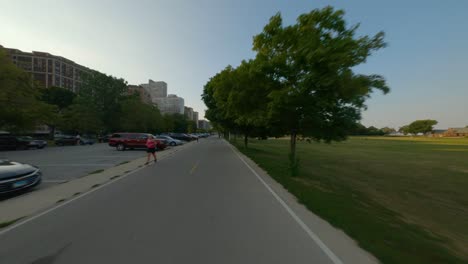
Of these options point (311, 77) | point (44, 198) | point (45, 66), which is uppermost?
point (45, 66)

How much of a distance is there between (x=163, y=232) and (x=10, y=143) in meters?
31.4

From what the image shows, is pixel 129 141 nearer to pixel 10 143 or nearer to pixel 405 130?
pixel 10 143

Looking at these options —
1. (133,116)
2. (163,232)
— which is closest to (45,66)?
(133,116)

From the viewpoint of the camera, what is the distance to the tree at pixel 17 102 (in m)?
25.2

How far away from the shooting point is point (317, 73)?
32.0 feet

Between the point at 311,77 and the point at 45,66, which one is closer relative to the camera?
the point at 311,77

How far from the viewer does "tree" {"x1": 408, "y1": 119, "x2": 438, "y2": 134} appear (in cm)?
16100

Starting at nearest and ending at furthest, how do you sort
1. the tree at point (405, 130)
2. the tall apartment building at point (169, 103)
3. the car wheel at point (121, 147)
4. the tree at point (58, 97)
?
1. the car wheel at point (121, 147)
2. the tree at point (58, 97)
3. the tall apartment building at point (169, 103)
4. the tree at point (405, 130)

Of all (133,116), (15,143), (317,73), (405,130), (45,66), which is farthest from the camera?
(405,130)

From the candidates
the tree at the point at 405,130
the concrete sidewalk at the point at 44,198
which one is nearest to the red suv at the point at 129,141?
the concrete sidewalk at the point at 44,198

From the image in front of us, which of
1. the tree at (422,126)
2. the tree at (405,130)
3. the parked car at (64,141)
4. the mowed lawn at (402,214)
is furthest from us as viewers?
the tree at (405,130)

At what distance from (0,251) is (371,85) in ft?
39.0

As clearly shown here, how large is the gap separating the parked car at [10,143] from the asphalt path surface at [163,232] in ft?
89.1

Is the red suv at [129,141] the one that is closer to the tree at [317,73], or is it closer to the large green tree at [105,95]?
the tree at [317,73]
